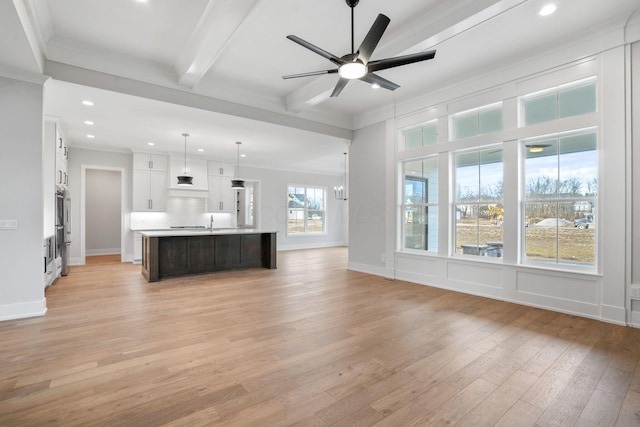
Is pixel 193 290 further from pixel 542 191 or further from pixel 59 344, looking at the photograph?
pixel 542 191

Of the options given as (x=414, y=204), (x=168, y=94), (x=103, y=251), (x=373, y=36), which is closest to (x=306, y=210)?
(x=414, y=204)

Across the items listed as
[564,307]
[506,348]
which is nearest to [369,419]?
[506,348]

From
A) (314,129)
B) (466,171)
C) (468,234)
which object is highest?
(314,129)

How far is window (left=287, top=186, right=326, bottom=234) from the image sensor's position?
1101 cm

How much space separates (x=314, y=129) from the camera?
612cm

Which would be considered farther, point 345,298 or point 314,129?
point 314,129

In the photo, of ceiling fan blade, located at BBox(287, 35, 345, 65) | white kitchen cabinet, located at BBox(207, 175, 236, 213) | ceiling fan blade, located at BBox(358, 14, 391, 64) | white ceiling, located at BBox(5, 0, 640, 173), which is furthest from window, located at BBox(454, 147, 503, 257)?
white kitchen cabinet, located at BBox(207, 175, 236, 213)

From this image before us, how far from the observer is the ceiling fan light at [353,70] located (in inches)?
114

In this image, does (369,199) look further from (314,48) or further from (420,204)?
(314,48)

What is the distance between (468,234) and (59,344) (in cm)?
531

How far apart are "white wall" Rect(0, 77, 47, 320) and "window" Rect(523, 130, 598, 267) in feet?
20.5

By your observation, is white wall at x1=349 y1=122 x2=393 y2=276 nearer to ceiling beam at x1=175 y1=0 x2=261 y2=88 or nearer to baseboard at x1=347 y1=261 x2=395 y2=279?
baseboard at x1=347 y1=261 x2=395 y2=279

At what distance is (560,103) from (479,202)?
1607 millimetres

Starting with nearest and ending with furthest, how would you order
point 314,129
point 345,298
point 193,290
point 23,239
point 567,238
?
point 23,239
point 567,238
point 345,298
point 193,290
point 314,129
